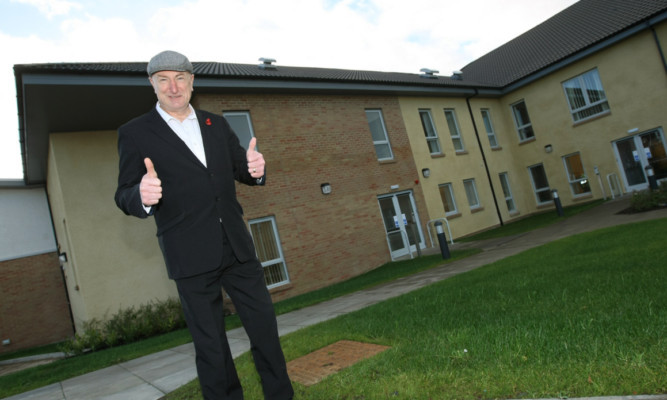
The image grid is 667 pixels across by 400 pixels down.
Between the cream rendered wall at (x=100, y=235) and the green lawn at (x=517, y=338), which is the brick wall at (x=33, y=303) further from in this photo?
the green lawn at (x=517, y=338)

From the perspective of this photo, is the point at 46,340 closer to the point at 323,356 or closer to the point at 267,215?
the point at 267,215

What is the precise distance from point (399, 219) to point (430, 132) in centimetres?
521

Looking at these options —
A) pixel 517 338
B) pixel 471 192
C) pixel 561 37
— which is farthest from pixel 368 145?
pixel 561 37

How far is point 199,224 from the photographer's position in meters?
2.10

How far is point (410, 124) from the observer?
1538 cm

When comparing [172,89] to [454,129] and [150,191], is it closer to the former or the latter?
[150,191]

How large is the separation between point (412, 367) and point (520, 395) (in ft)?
2.52

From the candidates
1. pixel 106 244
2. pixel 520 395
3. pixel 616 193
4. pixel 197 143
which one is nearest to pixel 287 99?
pixel 106 244

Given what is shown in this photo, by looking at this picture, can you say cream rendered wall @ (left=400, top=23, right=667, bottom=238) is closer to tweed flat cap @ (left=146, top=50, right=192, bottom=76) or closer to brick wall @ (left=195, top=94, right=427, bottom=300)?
brick wall @ (left=195, top=94, right=427, bottom=300)

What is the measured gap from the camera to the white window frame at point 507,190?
18438 millimetres

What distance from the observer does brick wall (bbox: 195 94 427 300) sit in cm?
1098

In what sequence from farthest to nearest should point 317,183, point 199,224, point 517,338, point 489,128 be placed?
point 489,128 → point 317,183 → point 517,338 → point 199,224

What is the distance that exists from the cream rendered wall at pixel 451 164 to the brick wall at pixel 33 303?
13.4 m

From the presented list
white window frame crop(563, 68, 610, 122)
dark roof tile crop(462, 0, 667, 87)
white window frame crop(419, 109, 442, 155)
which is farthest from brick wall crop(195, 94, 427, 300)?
dark roof tile crop(462, 0, 667, 87)
